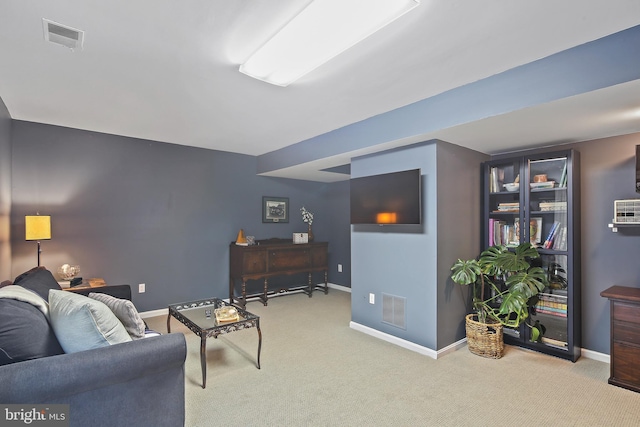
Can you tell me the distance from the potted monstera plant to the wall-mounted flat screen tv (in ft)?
2.38

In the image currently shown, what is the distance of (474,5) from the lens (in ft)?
5.31

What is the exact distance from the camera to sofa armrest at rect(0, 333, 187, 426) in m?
1.38

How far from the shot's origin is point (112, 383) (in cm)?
156

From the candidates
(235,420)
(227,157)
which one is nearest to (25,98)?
(227,157)

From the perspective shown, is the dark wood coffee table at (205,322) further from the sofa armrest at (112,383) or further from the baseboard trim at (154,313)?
the baseboard trim at (154,313)

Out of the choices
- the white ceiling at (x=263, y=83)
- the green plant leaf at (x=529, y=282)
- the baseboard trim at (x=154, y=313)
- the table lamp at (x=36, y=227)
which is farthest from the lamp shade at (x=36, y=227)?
the green plant leaf at (x=529, y=282)

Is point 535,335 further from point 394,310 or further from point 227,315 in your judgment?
point 227,315

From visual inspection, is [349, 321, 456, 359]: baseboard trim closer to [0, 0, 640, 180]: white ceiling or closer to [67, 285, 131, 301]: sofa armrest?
[0, 0, 640, 180]: white ceiling

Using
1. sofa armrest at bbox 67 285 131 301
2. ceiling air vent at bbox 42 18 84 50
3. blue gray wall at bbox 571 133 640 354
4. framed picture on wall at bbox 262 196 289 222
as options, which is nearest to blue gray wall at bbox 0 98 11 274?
sofa armrest at bbox 67 285 131 301

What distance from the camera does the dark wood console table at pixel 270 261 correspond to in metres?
4.90

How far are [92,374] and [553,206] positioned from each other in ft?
12.6

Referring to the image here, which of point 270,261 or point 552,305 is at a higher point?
point 270,261

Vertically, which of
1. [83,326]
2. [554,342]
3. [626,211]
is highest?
[626,211]

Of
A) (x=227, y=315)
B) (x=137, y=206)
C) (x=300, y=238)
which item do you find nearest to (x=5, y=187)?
(x=137, y=206)
